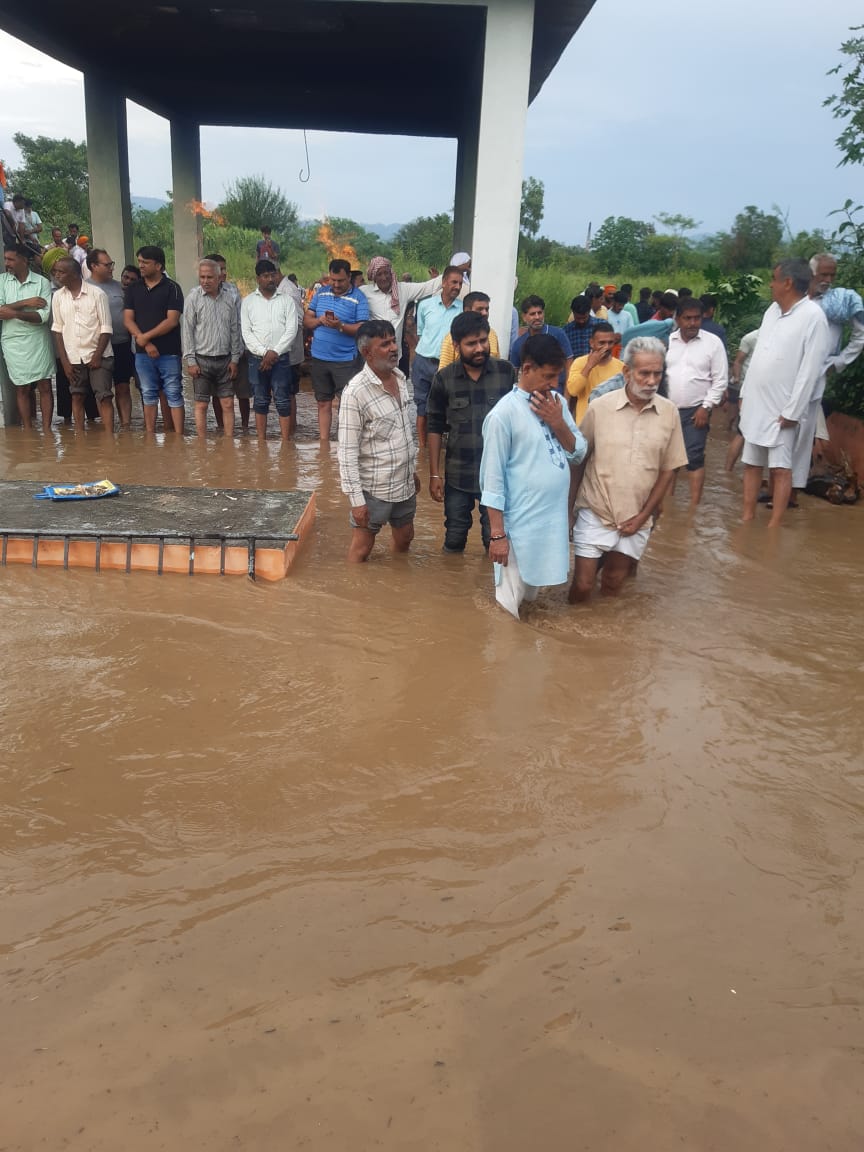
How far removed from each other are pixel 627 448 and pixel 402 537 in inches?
60.9

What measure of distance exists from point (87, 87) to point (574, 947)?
1301 centimetres

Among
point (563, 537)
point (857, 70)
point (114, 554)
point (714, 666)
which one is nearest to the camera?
point (714, 666)

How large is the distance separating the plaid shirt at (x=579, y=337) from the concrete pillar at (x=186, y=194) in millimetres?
8912

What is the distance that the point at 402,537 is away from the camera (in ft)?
18.6

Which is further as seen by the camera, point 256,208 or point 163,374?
point 256,208

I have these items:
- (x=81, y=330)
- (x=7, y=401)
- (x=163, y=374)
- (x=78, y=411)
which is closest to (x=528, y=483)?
(x=163, y=374)

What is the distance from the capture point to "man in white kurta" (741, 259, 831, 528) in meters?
6.09

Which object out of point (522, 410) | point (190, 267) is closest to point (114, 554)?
point (522, 410)

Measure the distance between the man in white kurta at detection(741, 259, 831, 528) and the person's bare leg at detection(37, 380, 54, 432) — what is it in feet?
21.5

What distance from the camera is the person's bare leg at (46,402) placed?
29.8 ft

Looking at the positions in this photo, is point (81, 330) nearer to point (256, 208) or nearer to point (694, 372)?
point (694, 372)

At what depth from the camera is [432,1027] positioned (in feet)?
7.09

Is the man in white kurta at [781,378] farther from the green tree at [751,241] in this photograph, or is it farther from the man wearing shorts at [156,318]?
the green tree at [751,241]

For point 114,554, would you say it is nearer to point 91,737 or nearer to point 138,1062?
point 91,737
